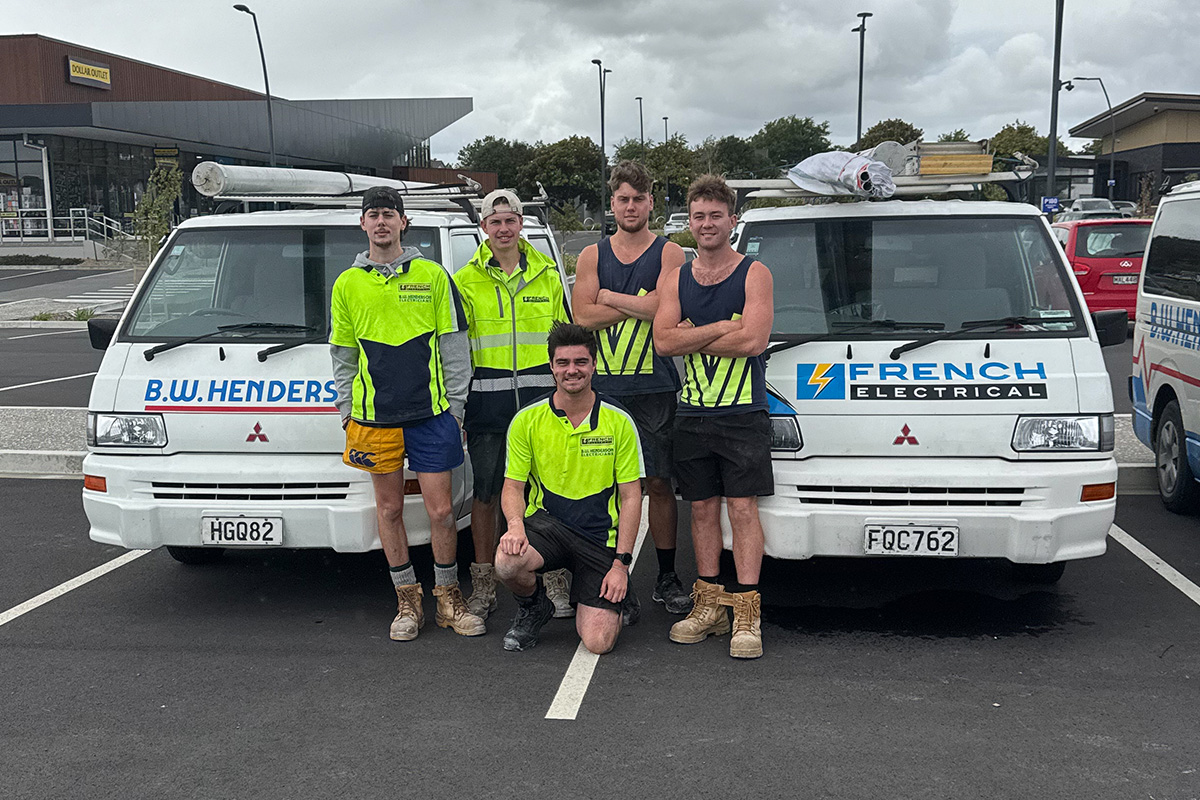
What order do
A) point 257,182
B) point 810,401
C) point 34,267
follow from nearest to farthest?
point 810,401, point 257,182, point 34,267

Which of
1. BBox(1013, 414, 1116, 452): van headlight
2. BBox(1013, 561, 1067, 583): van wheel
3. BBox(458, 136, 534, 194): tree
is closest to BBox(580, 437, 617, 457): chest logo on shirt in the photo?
BBox(1013, 414, 1116, 452): van headlight

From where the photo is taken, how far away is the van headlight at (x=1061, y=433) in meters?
4.91

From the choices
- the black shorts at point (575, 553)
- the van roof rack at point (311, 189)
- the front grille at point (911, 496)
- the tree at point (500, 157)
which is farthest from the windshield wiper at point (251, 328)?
the tree at point (500, 157)

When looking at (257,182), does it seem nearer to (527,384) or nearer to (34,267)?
(527,384)

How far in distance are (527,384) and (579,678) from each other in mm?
1425

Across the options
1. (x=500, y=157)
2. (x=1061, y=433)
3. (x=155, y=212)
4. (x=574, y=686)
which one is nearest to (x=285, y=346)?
(x=574, y=686)

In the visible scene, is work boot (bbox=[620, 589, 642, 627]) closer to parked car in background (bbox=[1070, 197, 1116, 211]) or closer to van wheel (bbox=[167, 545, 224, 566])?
van wheel (bbox=[167, 545, 224, 566])

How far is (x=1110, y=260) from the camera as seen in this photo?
1623 centimetres

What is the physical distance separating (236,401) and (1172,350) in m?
5.35

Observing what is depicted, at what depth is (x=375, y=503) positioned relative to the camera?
517 cm

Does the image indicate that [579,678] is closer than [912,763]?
No

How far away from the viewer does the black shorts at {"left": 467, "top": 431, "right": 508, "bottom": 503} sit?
17.6 ft

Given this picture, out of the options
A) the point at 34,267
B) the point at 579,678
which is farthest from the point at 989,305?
the point at 34,267

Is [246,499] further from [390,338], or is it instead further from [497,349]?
[497,349]
